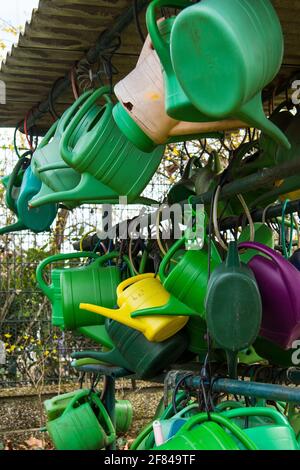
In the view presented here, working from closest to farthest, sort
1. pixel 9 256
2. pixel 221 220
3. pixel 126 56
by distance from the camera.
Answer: pixel 221 220 → pixel 126 56 → pixel 9 256

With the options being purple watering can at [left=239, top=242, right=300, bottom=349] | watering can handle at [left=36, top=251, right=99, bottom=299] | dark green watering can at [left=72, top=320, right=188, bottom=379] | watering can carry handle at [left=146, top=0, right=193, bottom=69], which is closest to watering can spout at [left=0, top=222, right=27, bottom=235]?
watering can handle at [left=36, top=251, right=99, bottom=299]

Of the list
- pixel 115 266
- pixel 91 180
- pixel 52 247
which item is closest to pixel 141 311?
pixel 91 180

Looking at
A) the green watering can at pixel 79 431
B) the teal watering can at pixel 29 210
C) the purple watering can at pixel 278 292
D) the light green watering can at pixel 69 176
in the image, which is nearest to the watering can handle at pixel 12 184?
the teal watering can at pixel 29 210

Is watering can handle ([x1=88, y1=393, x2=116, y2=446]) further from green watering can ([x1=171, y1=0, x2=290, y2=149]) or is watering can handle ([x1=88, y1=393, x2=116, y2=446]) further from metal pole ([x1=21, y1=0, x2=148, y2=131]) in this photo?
green watering can ([x1=171, y1=0, x2=290, y2=149])

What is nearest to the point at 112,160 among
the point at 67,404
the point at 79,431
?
the point at 79,431

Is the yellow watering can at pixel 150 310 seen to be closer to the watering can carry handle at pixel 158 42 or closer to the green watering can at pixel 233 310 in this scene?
the green watering can at pixel 233 310

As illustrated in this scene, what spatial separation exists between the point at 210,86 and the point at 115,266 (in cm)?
108

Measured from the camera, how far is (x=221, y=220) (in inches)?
63.7

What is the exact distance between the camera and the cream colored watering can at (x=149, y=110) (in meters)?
1.17

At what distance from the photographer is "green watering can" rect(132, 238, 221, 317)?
135cm

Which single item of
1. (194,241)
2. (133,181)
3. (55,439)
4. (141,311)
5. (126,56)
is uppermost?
(126,56)

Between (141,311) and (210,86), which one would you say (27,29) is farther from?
(210,86)

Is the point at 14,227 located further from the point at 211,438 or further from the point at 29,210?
the point at 211,438

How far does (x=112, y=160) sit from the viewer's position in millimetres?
1453
